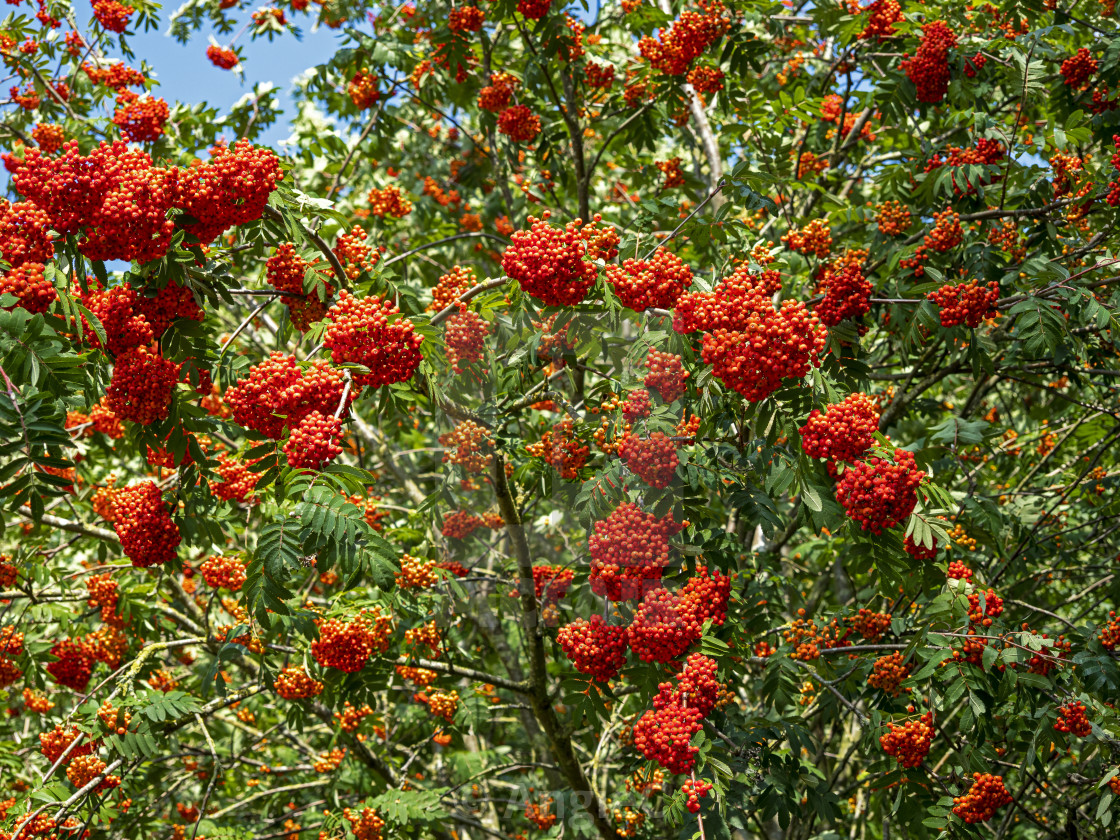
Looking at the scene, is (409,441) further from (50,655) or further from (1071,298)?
(1071,298)

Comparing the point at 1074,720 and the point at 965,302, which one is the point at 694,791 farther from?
the point at 965,302

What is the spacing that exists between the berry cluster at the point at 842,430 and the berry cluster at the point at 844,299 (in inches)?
55.3

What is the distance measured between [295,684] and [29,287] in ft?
10.0

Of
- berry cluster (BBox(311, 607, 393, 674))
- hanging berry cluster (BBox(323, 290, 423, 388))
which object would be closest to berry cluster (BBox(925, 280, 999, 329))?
hanging berry cluster (BBox(323, 290, 423, 388))

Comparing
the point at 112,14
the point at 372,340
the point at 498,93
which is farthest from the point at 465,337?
the point at 112,14

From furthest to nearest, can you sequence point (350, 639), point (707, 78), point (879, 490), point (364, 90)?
point (364, 90)
point (707, 78)
point (350, 639)
point (879, 490)

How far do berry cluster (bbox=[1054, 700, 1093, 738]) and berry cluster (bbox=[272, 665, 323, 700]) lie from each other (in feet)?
13.9

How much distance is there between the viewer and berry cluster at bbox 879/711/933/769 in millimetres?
3852

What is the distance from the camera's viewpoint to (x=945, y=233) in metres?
4.89

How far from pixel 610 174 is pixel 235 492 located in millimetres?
6386

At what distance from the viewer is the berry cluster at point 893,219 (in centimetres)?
535

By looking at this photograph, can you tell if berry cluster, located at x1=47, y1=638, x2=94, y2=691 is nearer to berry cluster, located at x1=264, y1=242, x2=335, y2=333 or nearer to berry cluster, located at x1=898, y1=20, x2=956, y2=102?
berry cluster, located at x1=264, y1=242, x2=335, y2=333

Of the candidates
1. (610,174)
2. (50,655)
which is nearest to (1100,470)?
(610,174)

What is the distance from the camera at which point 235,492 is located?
4910 millimetres
